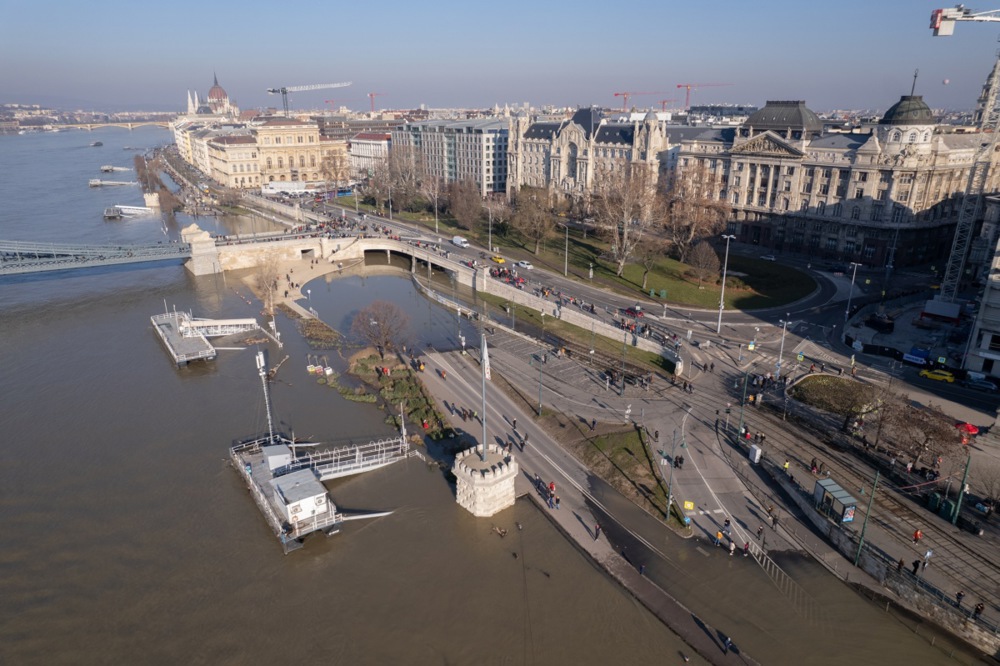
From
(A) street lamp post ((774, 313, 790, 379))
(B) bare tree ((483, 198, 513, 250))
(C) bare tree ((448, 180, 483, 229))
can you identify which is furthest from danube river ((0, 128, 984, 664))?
(C) bare tree ((448, 180, 483, 229))

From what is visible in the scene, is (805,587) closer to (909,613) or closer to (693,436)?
(909,613)

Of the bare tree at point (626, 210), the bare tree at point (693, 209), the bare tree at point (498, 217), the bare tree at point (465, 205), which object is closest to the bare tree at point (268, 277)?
the bare tree at point (465, 205)

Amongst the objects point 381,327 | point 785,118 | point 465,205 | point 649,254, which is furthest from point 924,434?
point 465,205

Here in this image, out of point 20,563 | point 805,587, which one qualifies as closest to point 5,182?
point 20,563

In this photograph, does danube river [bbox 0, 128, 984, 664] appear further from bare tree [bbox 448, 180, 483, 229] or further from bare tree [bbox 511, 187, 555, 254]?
bare tree [bbox 448, 180, 483, 229]

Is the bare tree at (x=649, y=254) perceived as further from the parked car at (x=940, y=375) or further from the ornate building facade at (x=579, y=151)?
→ the parked car at (x=940, y=375)

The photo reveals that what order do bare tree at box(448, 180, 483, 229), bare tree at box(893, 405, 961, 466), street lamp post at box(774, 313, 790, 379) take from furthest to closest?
bare tree at box(448, 180, 483, 229) → street lamp post at box(774, 313, 790, 379) → bare tree at box(893, 405, 961, 466)
